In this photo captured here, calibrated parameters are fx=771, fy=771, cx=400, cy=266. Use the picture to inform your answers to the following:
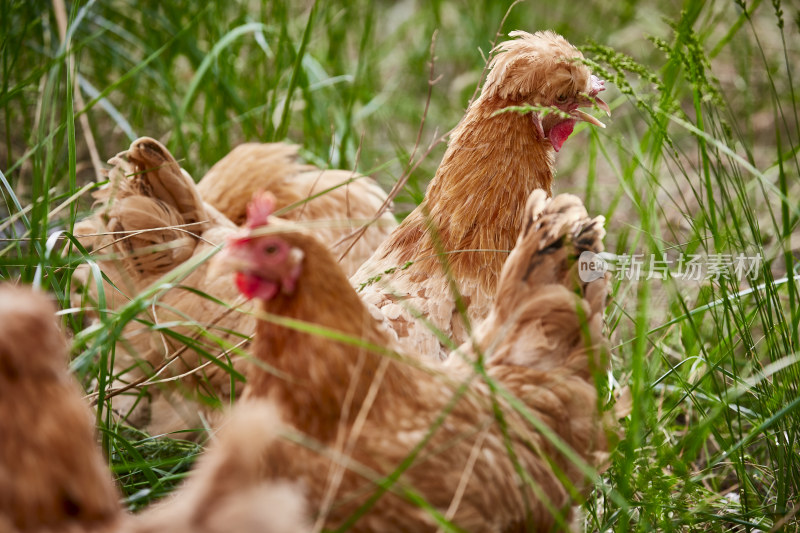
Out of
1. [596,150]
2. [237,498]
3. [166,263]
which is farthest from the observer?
[596,150]

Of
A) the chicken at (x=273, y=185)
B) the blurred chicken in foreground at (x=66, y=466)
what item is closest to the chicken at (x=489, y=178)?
the chicken at (x=273, y=185)

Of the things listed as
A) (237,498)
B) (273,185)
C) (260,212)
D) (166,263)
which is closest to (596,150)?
(273,185)

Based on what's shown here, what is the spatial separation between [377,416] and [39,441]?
2.45 ft

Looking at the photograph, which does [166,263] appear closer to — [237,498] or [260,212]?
[260,212]

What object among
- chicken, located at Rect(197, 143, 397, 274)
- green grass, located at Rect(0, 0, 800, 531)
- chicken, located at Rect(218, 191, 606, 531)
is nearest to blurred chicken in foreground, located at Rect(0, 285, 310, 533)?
chicken, located at Rect(218, 191, 606, 531)

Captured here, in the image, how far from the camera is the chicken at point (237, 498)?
4.28 ft

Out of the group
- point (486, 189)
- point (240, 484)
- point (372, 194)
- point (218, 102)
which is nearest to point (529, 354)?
point (486, 189)

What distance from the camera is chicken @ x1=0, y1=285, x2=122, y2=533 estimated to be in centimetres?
139

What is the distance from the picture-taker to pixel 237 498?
1328 millimetres

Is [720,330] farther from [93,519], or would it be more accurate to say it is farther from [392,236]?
[93,519]

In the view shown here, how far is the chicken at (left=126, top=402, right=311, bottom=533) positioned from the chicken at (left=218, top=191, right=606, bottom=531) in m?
0.24

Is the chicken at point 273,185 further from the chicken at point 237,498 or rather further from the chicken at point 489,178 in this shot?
the chicken at point 237,498

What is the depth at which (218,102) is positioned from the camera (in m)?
4.34

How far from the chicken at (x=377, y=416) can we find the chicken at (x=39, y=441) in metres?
0.36
